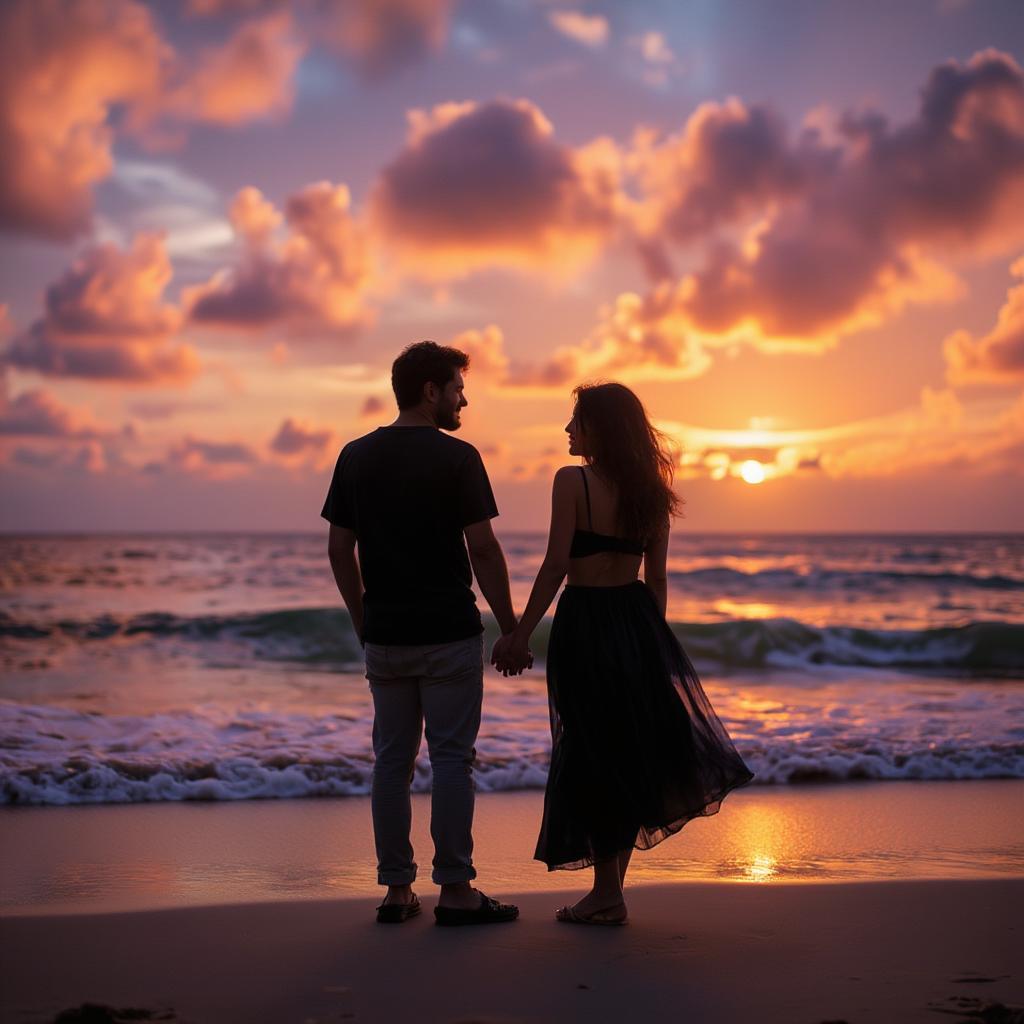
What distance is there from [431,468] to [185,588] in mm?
23977

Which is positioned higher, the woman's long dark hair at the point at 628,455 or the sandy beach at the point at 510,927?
the woman's long dark hair at the point at 628,455

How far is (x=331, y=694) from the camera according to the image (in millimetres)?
10742

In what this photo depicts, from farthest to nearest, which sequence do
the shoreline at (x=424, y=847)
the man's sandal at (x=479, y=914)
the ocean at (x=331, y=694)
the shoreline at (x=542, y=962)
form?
the ocean at (x=331, y=694), the shoreline at (x=424, y=847), the man's sandal at (x=479, y=914), the shoreline at (x=542, y=962)

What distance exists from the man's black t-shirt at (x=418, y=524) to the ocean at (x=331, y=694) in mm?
3264

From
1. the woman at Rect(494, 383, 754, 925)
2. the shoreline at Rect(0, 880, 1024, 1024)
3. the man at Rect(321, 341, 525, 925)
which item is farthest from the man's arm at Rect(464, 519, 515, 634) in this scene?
the shoreline at Rect(0, 880, 1024, 1024)

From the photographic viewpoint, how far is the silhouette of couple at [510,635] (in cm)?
372

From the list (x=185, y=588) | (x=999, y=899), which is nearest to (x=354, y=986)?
(x=999, y=899)

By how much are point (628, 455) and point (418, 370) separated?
84cm

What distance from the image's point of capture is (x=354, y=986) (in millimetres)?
3213

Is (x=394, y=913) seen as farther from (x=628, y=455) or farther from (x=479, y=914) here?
(x=628, y=455)

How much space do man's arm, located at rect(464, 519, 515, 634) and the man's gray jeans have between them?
167mm

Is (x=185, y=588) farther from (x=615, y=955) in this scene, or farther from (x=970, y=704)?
(x=615, y=955)

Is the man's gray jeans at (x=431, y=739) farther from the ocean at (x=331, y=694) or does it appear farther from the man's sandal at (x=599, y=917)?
the ocean at (x=331, y=694)

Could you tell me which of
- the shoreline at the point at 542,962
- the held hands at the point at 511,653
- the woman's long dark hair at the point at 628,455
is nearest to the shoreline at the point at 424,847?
the shoreline at the point at 542,962
